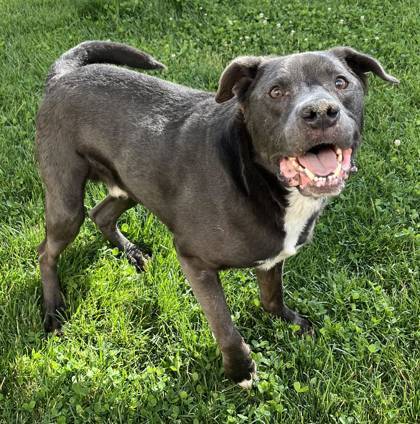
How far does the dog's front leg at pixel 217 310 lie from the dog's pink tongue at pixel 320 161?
815 millimetres

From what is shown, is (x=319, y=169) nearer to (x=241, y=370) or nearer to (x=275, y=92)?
(x=275, y=92)

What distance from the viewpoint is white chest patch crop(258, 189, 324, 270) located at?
279 cm

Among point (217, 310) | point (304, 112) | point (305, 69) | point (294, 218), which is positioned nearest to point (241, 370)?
point (217, 310)

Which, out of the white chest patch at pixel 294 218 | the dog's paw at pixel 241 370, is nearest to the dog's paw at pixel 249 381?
the dog's paw at pixel 241 370

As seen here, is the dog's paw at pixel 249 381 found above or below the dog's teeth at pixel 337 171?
below

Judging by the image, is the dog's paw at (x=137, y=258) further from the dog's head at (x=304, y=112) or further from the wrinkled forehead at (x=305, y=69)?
the wrinkled forehead at (x=305, y=69)

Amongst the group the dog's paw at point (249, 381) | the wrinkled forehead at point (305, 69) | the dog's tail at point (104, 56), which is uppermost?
the wrinkled forehead at point (305, 69)

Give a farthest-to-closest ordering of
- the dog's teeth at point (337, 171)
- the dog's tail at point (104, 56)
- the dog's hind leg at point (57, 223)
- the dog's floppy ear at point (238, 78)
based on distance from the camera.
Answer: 1. the dog's tail at point (104, 56)
2. the dog's hind leg at point (57, 223)
3. the dog's floppy ear at point (238, 78)
4. the dog's teeth at point (337, 171)

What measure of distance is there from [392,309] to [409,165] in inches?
57.1

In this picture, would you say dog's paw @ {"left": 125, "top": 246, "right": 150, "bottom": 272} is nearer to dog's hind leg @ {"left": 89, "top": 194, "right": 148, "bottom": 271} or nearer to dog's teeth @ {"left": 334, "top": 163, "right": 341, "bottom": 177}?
dog's hind leg @ {"left": 89, "top": 194, "right": 148, "bottom": 271}

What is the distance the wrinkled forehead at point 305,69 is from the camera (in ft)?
8.46

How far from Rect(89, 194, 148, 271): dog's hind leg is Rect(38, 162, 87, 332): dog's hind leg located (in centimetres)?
45

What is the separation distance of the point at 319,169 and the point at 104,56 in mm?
1765

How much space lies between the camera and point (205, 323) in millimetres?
3424
